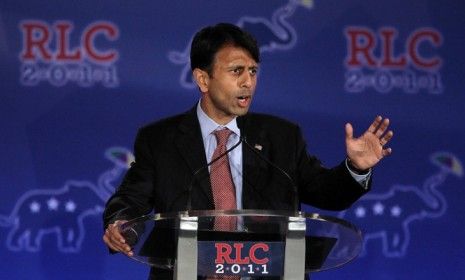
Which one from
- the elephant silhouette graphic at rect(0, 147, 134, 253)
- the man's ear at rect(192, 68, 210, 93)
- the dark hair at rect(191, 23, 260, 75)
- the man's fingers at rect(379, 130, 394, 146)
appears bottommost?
the elephant silhouette graphic at rect(0, 147, 134, 253)

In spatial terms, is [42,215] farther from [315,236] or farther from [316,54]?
[315,236]

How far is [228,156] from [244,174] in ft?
0.27

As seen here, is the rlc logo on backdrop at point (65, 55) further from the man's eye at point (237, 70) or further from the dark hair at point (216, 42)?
the man's eye at point (237, 70)

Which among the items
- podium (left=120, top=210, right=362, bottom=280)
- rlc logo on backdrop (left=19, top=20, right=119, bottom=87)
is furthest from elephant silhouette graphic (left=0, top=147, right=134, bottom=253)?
podium (left=120, top=210, right=362, bottom=280)

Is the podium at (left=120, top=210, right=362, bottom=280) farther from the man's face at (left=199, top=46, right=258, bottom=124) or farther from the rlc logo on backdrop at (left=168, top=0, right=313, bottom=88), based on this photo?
the rlc logo on backdrop at (left=168, top=0, right=313, bottom=88)

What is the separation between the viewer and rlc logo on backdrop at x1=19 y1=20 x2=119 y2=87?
153 inches

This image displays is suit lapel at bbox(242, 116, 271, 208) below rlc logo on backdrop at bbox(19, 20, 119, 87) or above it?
below

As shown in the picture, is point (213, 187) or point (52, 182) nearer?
point (213, 187)

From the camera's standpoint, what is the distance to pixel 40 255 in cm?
391

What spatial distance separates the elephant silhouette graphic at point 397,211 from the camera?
13.1ft

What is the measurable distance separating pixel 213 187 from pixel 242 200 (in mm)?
87

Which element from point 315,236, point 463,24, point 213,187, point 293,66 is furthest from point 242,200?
point 463,24

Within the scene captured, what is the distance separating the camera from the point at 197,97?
3959 mm

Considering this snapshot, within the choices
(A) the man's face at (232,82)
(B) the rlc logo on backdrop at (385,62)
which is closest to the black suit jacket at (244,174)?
(A) the man's face at (232,82)
